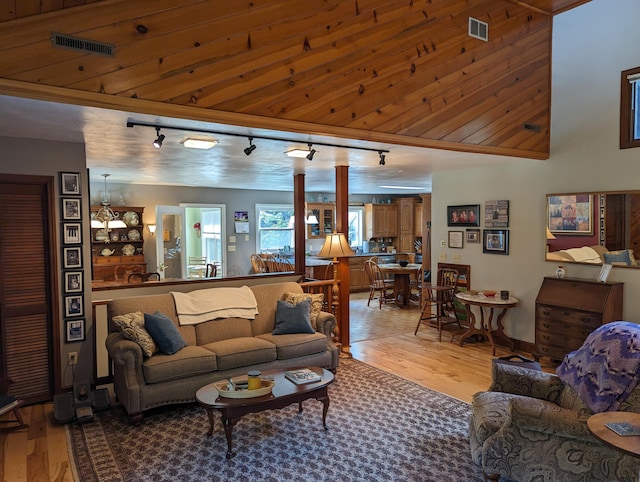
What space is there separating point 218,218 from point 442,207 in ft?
16.5

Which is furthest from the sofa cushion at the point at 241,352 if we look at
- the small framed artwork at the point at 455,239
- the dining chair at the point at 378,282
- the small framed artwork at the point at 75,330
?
the dining chair at the point at 378,282

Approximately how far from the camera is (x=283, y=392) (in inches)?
127

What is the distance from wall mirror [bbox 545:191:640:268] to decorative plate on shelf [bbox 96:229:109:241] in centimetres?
713

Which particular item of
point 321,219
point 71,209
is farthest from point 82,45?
point 321,219

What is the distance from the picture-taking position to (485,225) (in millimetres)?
6168

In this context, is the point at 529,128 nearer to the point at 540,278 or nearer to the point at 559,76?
the point at 559,76

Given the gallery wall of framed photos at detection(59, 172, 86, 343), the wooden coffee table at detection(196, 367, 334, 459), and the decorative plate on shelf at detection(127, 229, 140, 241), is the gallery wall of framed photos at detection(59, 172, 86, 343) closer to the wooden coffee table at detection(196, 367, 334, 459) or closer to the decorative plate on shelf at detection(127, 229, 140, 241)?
the wooden coffee table at detection(196, 367, 334, 459)

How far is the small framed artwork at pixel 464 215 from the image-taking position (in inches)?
247

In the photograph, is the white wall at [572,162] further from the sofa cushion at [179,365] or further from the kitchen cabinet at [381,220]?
the kitchen cabinet at [381,220]

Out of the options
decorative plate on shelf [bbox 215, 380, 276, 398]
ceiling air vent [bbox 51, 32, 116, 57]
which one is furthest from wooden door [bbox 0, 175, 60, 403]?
Result: decorative plate on shelf [bbox 215, 380, 276, 398]

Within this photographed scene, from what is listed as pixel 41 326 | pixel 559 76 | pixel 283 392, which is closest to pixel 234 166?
pixel 41 326

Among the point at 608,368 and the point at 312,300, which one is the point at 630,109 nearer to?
the point at 608,368

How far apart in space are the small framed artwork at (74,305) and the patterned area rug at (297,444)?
0.95 m

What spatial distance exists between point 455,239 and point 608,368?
4.19m
